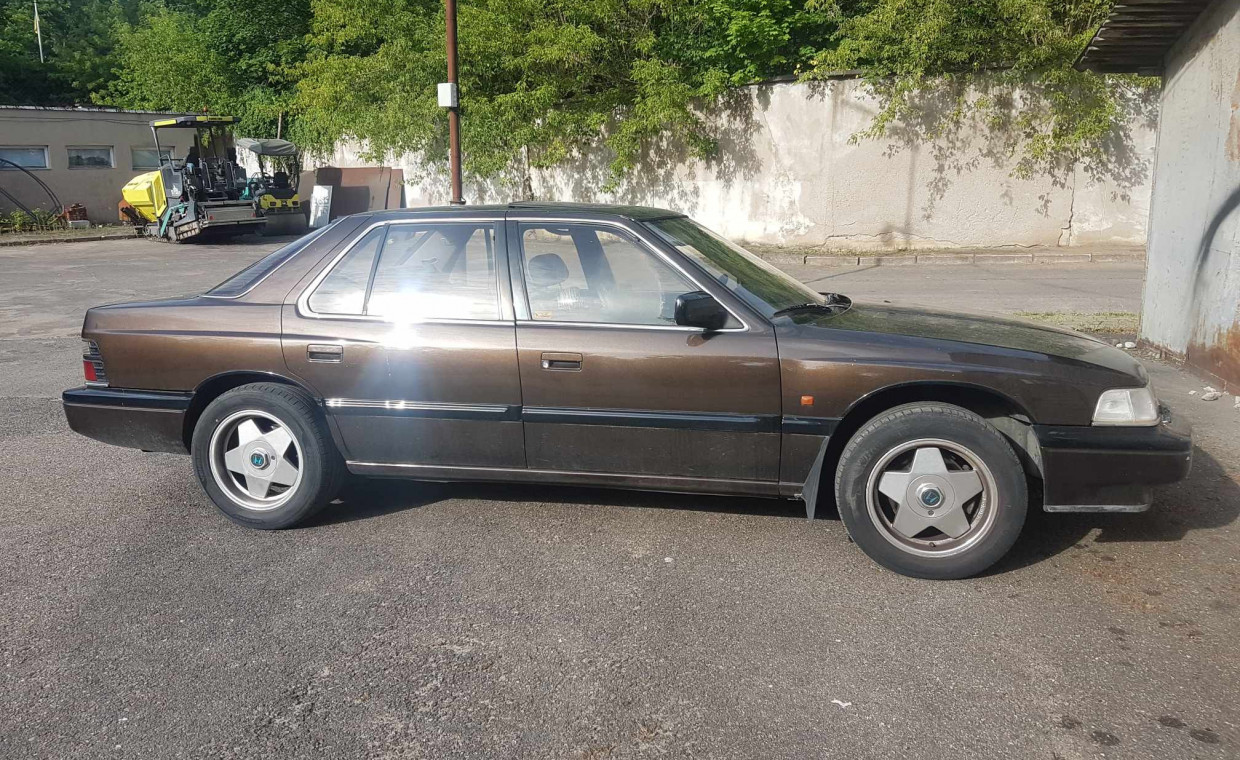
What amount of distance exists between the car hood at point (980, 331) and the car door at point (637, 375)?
407mm

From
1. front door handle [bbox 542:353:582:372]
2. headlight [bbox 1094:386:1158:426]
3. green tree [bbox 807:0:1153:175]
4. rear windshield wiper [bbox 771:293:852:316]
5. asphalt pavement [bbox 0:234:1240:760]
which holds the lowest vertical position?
asphalt pavement [bbox 0:234:1240:760]

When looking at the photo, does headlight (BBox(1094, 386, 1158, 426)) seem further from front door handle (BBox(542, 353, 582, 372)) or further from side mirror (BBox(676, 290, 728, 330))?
front door handle (BBox(542, 353, 582, 372))

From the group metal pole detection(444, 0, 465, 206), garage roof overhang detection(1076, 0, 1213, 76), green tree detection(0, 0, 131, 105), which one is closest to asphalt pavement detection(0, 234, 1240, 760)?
garage roof overhang detection(1076, 0, 1213, 76)

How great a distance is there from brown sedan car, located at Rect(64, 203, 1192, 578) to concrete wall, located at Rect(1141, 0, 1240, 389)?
3463 millimetres

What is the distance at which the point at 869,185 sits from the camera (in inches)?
739

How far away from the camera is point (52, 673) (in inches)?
135

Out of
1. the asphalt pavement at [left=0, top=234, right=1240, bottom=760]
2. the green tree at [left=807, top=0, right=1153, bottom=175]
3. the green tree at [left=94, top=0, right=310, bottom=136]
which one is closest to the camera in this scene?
the asphalt pavement at [left=0, top=234, right=1240, bottom=760]

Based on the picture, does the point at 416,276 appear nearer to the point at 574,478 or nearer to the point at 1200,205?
the point at 574,478

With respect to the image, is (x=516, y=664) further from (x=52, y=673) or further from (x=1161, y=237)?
(x=1161, y=237)

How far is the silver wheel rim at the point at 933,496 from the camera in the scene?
4023 mm

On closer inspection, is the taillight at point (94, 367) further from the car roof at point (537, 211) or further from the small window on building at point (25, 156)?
the small window on building at point (25, 156)

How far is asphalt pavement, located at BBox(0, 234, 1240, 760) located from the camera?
3.01 m

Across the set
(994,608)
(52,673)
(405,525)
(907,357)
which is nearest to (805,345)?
(907,357)

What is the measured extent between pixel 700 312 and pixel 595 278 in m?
0.67
